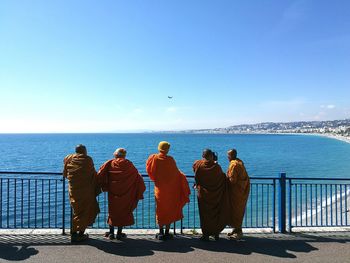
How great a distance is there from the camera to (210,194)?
21.1 ft

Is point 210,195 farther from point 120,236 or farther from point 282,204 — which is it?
point 120,236

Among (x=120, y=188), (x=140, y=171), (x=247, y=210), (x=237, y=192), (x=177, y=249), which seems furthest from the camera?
(x=140, y=171)

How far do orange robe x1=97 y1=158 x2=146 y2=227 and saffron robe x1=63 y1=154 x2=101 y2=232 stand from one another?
0.24 metres

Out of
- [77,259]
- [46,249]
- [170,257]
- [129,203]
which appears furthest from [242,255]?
[46,249]

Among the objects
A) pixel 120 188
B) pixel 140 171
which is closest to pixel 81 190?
pixel 120 188

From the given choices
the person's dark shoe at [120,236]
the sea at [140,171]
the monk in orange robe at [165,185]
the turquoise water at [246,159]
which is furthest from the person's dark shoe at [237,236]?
the turquoise water at [246,159]

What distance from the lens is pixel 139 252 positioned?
564 centimetres

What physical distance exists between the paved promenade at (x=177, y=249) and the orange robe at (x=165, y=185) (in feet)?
1.64

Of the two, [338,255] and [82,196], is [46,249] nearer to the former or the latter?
[82,196]

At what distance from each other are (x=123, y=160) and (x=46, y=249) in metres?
2.05

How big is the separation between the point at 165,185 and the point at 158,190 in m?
0.17

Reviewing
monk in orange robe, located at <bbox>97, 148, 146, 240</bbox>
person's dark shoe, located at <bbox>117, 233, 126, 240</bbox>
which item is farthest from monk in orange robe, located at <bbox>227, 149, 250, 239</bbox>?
person's dark shoe, located at <bbox>117, 233, 126, 240</bbox>

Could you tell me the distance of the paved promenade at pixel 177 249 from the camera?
5.35 m

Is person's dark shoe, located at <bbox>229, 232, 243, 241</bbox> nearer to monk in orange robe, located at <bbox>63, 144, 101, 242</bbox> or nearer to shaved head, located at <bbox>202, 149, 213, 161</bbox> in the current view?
shaved head, located at <bbox>202, 149, 213, 161</bbox>
